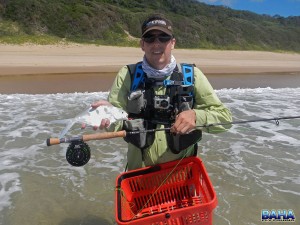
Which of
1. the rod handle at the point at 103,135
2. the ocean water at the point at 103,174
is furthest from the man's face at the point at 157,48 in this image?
the ocean water at the point at 103,174

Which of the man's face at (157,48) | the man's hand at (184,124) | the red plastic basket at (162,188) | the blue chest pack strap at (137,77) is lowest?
the red plastic basket at (162,188)

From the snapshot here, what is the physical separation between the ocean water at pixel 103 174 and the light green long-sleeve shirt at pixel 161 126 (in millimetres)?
1475

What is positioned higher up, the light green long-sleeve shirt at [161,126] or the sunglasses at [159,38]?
the sunglasses at [159,38]

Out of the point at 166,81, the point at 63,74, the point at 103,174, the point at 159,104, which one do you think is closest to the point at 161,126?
Result: the point at 159,104

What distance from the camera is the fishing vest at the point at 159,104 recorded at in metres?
3.12

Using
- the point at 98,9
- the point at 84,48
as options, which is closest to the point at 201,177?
the point at 84,48

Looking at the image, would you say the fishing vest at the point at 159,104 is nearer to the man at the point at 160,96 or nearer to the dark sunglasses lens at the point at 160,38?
the man at the point at 160,96

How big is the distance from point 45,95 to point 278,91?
31.3ft

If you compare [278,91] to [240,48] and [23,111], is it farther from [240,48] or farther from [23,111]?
[240,48]

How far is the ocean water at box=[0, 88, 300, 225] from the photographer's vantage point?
4.57 metres

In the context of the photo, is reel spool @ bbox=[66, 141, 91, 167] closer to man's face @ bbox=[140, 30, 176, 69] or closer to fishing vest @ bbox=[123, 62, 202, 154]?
fishing vest @ bbox=[123, 62, 202, 154]

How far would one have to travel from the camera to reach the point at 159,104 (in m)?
3.19

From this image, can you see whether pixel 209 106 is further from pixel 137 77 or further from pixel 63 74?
pixel 63 74

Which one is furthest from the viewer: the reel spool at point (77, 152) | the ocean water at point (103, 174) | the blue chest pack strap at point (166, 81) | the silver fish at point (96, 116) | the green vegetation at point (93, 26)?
the green vegetation at point (93, 26)
